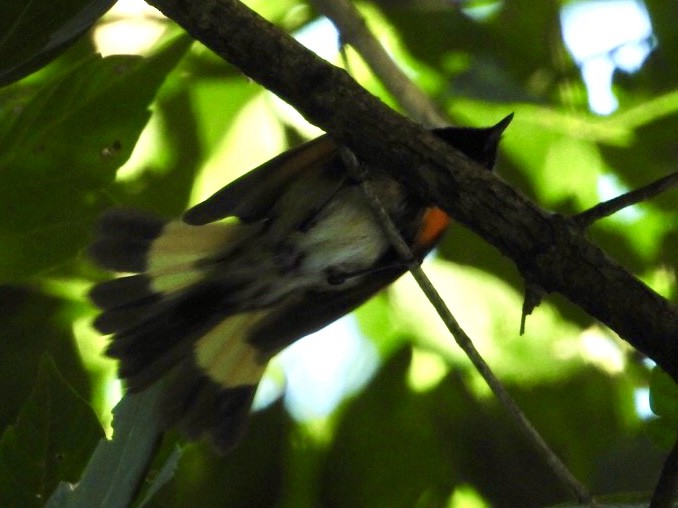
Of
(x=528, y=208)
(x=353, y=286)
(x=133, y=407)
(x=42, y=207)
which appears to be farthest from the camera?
(x=353, y=286)

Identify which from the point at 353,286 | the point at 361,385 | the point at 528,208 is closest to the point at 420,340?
the point at 361,385

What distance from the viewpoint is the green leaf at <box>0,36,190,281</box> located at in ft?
5.87

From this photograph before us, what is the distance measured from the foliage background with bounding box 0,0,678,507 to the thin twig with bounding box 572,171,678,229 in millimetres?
865

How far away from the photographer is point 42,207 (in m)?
1.84

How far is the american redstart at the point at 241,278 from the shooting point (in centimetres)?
A: 213

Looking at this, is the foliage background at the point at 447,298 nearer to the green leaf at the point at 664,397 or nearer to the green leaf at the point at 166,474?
the green leaf at the point at 664,397

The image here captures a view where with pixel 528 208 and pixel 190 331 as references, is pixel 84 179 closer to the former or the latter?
pixel 190 331

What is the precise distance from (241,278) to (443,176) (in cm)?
94

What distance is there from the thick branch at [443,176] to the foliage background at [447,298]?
87 cm

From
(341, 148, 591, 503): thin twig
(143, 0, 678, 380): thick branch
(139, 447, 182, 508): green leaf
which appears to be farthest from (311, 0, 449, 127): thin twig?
Result: (139, 447, 182, 508): green leaf

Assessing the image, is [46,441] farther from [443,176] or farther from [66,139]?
[443,176]

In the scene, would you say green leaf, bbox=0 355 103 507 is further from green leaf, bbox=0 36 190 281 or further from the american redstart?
the american redstart

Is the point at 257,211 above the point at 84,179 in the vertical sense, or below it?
above

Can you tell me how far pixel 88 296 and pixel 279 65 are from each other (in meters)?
0.98
